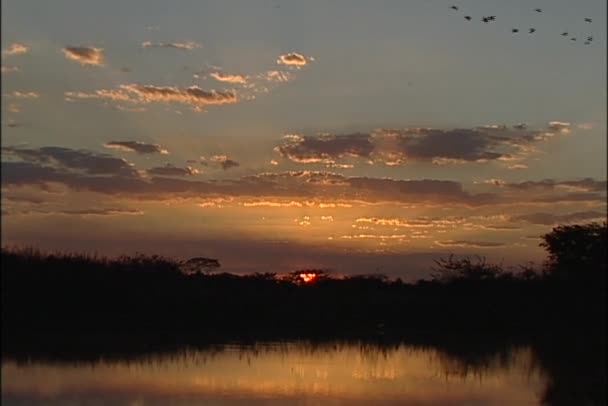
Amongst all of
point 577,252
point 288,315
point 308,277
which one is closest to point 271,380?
point 288,315

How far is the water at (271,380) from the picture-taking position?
722 inches

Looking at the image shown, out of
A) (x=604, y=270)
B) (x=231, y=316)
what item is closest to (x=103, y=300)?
(x=231, y=316)

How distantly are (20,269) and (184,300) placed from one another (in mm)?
6773

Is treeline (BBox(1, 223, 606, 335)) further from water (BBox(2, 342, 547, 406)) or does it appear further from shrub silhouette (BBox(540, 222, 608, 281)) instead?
water (BBox(2, 342, 547, 406))

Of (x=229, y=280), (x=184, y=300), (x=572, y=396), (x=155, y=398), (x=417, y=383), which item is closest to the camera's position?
(x=155, y=398)

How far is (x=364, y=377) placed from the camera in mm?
23047

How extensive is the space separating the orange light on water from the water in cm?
3183

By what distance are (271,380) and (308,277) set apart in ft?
134

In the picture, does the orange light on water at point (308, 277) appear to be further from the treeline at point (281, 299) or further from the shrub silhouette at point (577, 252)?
the shrub silhouette at point (577, 252)

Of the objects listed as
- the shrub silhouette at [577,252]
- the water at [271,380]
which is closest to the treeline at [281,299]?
the shrub silhouette at [577,252]

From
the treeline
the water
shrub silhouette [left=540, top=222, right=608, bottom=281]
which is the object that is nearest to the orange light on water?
the treeline

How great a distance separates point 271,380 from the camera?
21.8m

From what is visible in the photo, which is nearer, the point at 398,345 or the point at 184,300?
the point at 398,345

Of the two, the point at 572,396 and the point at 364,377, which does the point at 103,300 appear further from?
the point at 572,396
